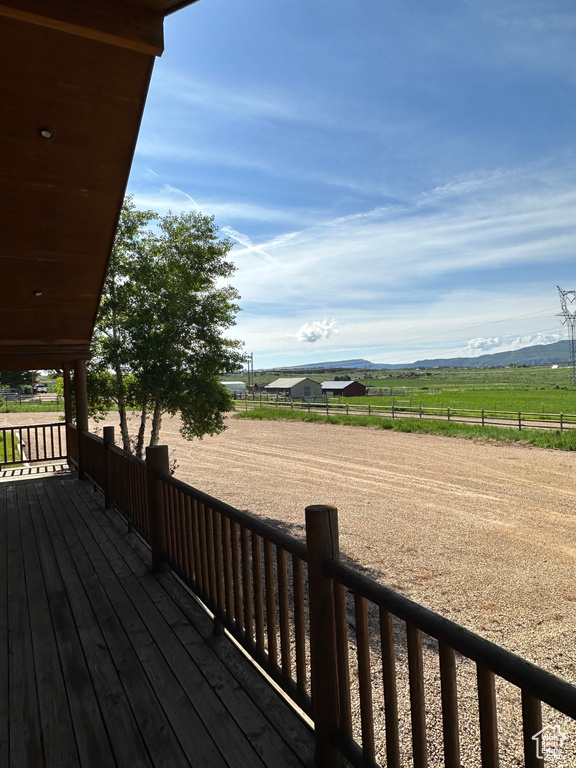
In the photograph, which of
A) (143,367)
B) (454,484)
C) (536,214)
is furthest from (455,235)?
(143,367)

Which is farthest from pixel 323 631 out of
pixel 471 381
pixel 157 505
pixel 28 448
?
pixel 471 381

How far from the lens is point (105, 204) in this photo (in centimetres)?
497

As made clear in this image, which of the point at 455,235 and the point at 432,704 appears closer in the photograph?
the point at 432,704

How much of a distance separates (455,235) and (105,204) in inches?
1759

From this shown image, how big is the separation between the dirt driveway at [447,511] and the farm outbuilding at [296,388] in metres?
37.9

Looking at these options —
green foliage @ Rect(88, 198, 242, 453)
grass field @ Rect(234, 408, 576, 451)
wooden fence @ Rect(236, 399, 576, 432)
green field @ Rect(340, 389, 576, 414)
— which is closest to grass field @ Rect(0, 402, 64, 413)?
wooden fence @ Rect(236, 399, 576, 432)

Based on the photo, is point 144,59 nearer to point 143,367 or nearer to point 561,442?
point 143,367

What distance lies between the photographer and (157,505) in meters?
3.70

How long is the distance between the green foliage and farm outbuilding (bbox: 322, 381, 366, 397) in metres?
50.7

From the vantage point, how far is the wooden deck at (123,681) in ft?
6.21

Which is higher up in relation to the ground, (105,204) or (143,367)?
(105,204)

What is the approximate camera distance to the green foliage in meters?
8.97

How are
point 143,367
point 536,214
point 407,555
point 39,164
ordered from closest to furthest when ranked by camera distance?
point 39,164, point 407,555, point 143,367, point 536,214

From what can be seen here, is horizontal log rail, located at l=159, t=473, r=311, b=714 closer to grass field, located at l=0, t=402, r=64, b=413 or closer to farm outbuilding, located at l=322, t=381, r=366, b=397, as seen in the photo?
grass field, located at l=0, t=402, r=64, b=413
